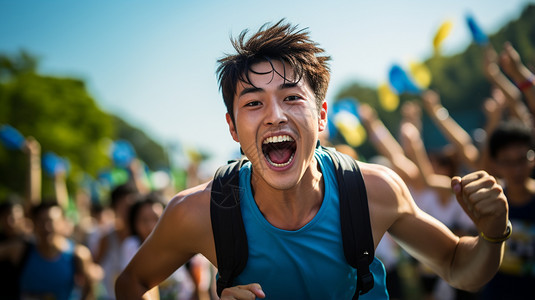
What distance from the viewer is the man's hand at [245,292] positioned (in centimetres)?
197

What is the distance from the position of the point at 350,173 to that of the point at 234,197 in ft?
2.04

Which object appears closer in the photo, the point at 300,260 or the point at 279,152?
the point at 300,260

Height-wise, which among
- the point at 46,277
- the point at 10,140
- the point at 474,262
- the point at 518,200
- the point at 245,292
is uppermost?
the point at 10,140

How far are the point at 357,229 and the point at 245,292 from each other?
0.64 meters

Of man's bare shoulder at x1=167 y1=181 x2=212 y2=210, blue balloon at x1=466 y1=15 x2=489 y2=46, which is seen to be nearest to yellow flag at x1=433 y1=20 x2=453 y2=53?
blue balloon at x1=466 y1=15 x2=489 y2=46

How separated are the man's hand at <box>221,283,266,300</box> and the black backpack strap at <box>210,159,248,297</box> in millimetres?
201

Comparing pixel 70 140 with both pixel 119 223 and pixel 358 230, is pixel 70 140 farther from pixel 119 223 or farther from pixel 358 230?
pixel 358 230

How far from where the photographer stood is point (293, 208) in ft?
7.96

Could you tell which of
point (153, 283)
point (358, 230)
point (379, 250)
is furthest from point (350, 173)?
point (379, 250)

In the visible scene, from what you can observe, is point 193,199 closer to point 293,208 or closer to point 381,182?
point 293,208

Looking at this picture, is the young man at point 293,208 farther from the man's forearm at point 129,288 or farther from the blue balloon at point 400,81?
the blue balloon at point 400,81

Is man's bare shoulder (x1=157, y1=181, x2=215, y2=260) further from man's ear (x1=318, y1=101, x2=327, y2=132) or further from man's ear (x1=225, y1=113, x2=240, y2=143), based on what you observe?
man's ear (x1=318, y1=101, x2=327, y2=132)

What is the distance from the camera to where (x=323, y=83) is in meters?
2.52

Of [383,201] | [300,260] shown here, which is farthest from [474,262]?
[300,260]
